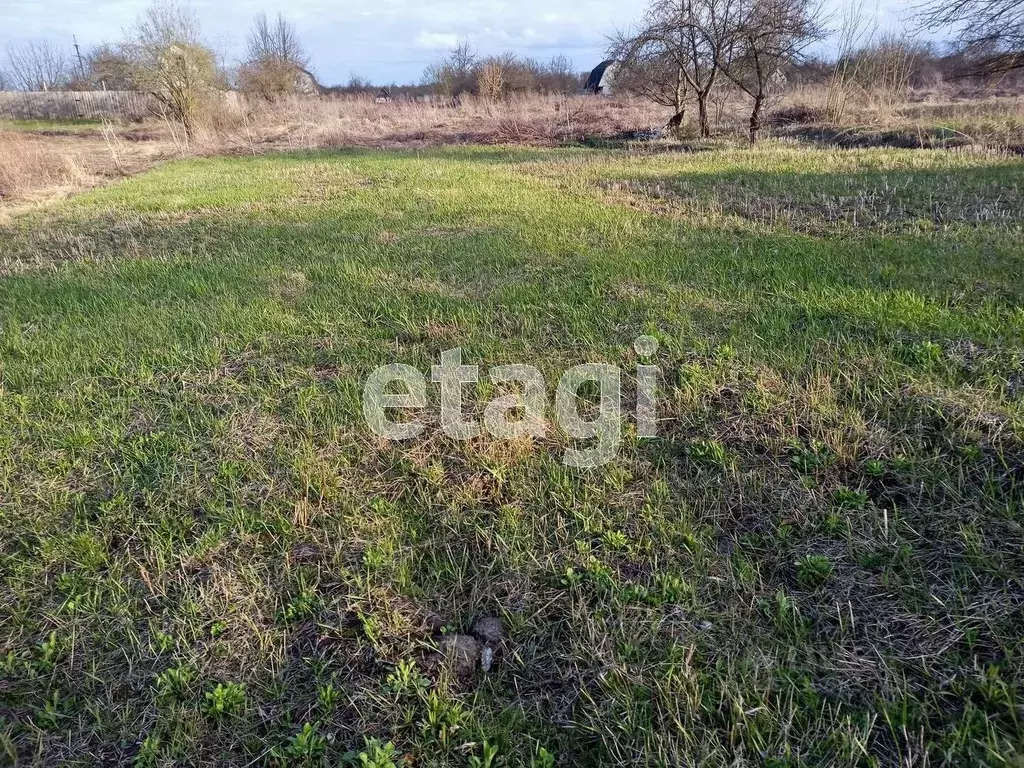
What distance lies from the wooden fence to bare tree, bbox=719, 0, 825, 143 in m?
33.8

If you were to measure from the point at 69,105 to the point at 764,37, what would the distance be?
4181 centimetres

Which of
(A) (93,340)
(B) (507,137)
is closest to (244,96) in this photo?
(B) (507,137)

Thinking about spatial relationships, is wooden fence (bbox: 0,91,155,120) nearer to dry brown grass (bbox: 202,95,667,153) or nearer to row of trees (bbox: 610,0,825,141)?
dry brown grass (bbox: 202,95,667,153)

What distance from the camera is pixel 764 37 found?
53.3ft

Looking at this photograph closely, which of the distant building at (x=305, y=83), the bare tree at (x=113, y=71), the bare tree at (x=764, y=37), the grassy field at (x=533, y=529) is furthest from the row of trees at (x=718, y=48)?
the distant building at (x=305, y=83)

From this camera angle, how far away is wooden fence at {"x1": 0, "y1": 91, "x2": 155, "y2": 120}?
34.9m

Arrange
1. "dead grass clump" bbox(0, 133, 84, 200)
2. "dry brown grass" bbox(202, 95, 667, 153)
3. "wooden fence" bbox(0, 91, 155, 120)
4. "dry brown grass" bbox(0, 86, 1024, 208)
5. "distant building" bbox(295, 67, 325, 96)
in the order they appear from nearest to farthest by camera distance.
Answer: "dead grass clump" bbox(0, 133, 84, 200) → "dry brown grass" bbox(0, 86, 1024, 208) → "dry brown grass" bbox(202, 95, 667, 153) → "wooden fence" bbox(0, 91, 155, 120) → "distant building" bbox(295, 67, 325, 96)

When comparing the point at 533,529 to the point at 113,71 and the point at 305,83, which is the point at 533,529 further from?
the point at 305,83

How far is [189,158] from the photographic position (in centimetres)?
2059

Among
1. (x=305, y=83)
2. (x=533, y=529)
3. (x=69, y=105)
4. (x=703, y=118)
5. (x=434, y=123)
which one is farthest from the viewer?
(x=305, y=83)

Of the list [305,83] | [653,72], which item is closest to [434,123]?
[653,72]

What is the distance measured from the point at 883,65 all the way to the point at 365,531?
2258 cm

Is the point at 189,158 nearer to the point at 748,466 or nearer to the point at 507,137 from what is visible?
the point at 507,137

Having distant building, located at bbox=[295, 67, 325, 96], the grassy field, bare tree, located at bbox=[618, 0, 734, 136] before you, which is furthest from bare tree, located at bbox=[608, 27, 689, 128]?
distant building, located at bbox=[295, 67, 325, 96]
